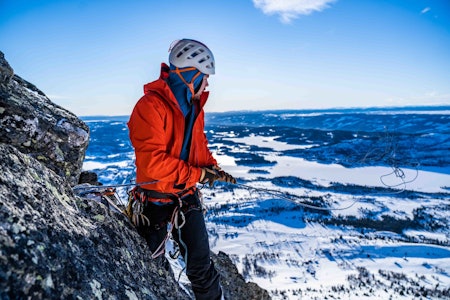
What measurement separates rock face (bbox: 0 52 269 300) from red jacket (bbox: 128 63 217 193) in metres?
0.76

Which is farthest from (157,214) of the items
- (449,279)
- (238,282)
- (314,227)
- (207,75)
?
(314,227)

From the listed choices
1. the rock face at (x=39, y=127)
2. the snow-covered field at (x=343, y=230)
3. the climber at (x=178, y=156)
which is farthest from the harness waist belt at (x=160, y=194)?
the snow-covered field at (x=343, y=230)

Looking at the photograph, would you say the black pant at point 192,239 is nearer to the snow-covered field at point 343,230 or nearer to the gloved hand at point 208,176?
the gloved hand at point 208,176

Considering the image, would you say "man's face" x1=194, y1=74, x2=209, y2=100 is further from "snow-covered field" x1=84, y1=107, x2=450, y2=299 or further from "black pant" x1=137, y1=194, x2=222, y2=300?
"snow-covered field" x1=84, y1=107, x2=450, y2=299

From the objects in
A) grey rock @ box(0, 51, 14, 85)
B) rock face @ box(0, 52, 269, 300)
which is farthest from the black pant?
grey rock @ box(0, 51, 14, 85)

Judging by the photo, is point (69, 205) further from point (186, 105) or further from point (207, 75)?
point (207, 75)

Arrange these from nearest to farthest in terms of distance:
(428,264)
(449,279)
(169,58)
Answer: (169,58) < (449,279) < (428,264)

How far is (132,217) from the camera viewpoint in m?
3.96

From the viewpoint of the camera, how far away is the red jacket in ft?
10.1

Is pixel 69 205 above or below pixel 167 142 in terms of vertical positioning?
below

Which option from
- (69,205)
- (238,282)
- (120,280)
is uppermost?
(69,205)

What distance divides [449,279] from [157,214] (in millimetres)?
83355

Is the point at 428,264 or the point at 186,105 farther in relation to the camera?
the point at 428,264

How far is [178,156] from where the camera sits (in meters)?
3.38
